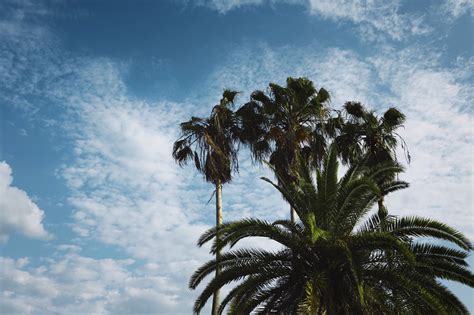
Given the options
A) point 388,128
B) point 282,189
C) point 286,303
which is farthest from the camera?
point 388,128

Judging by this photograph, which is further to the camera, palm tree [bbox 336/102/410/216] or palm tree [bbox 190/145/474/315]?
palm tree [bbox 336/102/410/216]

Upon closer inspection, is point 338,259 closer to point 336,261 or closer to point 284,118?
point 336,261

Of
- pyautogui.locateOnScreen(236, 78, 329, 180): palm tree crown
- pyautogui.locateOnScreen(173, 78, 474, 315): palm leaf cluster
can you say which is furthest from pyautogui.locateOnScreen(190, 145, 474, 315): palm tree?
pyautogui.locateOnScreen(236, 78, 329, 180): palm tree crown

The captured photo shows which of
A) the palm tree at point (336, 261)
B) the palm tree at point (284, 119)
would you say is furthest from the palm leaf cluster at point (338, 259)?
the palm tree at point (284, 119)

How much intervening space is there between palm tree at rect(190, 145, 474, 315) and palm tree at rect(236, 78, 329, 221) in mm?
6176

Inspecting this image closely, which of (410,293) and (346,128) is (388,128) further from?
(410,293)

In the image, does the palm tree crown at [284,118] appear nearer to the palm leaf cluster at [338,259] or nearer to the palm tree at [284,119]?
the palm tree at [284,119]

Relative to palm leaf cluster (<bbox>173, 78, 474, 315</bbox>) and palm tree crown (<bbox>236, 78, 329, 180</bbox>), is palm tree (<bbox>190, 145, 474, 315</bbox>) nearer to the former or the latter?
palm leaf cluster (<bbox>173, 78, 474, 315</bbox>)

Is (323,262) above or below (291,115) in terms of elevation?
below

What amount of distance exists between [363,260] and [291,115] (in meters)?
9.45

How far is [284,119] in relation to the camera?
24203 mm

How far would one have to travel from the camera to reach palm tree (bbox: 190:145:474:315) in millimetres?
15664

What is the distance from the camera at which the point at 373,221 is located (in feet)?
57.3

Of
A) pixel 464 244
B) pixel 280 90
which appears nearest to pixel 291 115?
pixel 280 90
